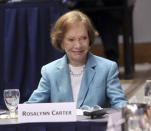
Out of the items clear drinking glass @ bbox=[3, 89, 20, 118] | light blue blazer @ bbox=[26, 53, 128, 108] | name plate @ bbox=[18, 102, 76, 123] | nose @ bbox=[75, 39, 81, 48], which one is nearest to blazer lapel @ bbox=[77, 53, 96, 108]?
light blue blazer @ bbox=[26, 53, 128, 108]

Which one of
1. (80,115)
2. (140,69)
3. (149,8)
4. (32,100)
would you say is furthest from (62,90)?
(149,8)

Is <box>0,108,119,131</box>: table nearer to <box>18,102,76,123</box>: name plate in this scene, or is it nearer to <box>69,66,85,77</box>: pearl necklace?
<box>18,102,76,123</box>: name plate

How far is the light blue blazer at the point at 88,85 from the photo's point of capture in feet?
8.12

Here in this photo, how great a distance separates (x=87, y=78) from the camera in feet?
8.33

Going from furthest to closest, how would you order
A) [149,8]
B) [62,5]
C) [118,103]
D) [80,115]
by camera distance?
[149,8] < [62,5] < [118,103] < [80,115]

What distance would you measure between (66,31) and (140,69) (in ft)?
16.1

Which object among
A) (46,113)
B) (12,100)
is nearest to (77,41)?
(12,100)

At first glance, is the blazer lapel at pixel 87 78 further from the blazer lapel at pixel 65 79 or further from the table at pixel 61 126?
the table at pixel 61 126

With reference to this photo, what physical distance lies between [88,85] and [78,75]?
0.41 feet

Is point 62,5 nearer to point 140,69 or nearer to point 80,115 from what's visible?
point 80,115

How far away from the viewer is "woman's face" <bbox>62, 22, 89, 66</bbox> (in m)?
2.55

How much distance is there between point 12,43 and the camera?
3.77 meters

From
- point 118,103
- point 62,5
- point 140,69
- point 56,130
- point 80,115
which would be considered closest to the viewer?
point 56,130

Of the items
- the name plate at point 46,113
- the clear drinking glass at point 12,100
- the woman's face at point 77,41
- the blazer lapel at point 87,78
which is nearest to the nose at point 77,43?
the woman's face at point 77,41
